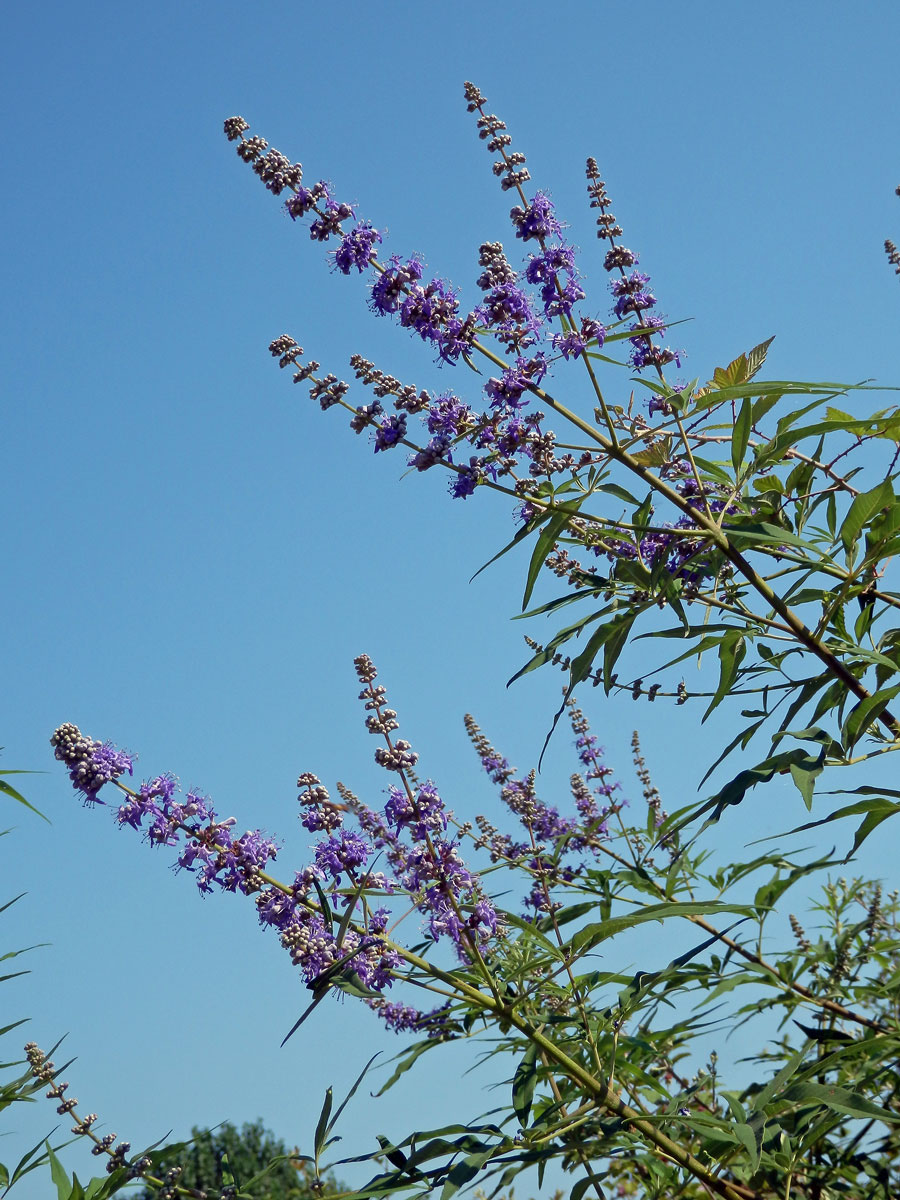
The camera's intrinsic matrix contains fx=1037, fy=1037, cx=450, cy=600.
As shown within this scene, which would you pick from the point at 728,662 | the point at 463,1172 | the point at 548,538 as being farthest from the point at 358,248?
the point at 463,1172

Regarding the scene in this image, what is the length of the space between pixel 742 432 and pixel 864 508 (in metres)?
0.43

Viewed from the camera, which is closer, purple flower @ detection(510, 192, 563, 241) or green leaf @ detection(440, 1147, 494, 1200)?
green leaf @ detection(440, 1147, 494, 1200)

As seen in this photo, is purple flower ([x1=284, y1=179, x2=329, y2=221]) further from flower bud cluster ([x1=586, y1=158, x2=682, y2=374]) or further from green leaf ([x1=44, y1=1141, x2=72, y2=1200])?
green leaf ([x1=44, y1=1141, x2=72, y2=1200])

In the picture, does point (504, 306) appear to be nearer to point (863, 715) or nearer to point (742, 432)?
point (742, 432)

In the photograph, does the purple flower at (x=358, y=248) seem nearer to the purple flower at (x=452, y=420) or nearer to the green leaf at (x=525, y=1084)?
the purple flower at (x=452, y=420)

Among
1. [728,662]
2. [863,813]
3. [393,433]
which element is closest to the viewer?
[863,813]

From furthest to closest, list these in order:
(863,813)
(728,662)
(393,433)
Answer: (393,433)
(728,662)
(863,813)

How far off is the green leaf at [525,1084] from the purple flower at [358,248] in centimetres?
273

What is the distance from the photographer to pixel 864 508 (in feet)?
10.2

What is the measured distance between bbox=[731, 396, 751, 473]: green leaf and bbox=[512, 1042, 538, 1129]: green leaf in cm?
194

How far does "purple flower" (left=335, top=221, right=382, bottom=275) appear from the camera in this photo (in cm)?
376

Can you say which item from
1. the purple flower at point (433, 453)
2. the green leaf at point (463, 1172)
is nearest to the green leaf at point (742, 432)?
the purple flower at point (433, 453)

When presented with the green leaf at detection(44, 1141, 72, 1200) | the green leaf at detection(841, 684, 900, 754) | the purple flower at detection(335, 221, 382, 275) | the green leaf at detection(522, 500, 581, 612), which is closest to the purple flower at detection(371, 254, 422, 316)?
the purple flower at detection(335, 221, 382, 275)

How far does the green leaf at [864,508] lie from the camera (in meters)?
3.08
